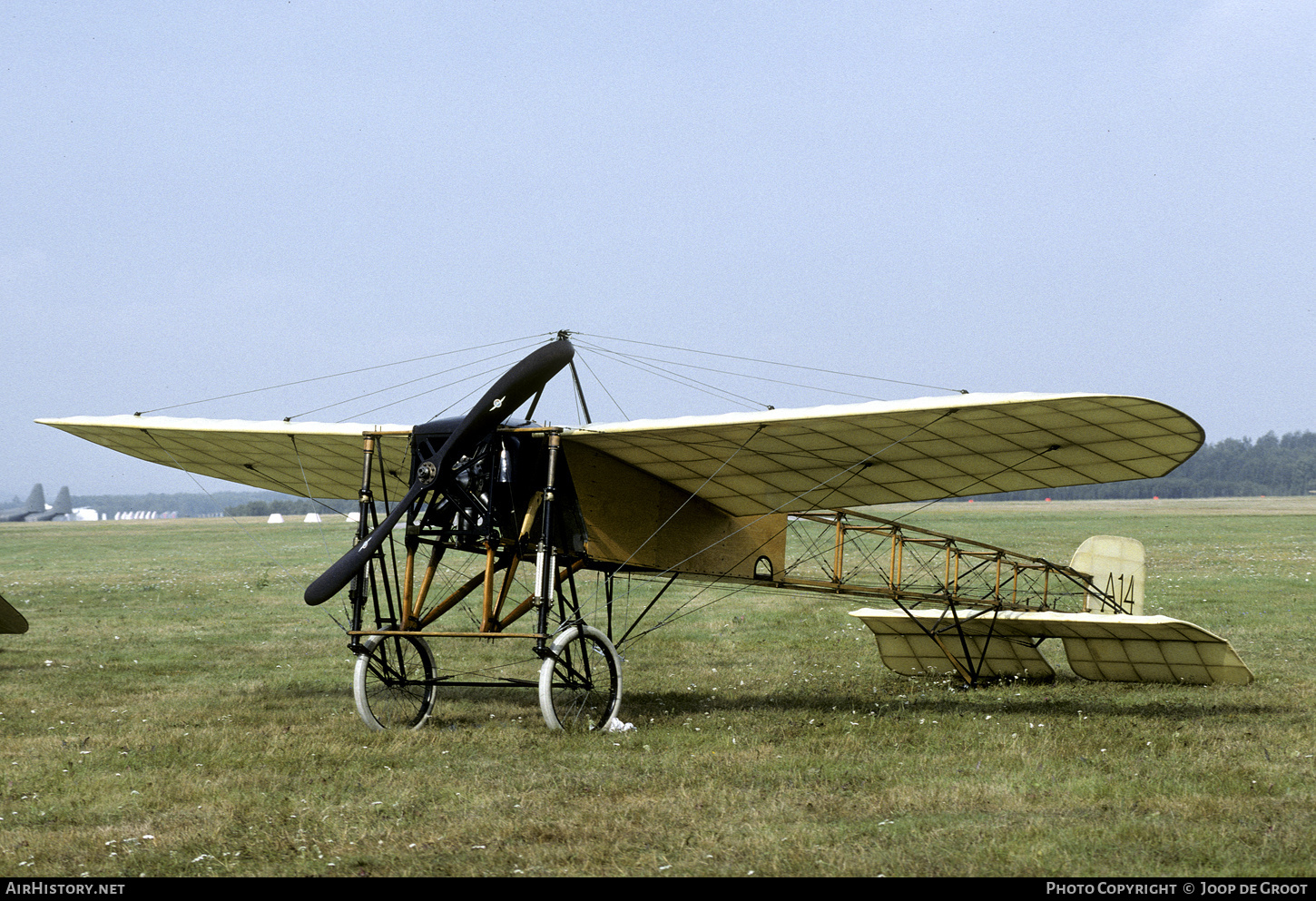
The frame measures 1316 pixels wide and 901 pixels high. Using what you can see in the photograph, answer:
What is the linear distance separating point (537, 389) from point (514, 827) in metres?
4.48

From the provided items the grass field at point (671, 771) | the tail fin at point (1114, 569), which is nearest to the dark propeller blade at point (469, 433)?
the grass field at point (671, 771)

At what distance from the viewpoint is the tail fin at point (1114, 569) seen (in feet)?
45.0

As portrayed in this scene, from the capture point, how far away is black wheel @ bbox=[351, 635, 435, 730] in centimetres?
949

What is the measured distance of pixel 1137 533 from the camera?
157 ft

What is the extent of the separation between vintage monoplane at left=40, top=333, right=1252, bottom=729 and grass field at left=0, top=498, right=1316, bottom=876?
0.52 metres

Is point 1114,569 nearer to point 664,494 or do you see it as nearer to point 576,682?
point 664,494

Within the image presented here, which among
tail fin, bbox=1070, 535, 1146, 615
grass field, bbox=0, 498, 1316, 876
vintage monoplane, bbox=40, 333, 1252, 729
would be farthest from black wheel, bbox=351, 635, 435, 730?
tail fin, bbox=1070, 535, 1146, 615

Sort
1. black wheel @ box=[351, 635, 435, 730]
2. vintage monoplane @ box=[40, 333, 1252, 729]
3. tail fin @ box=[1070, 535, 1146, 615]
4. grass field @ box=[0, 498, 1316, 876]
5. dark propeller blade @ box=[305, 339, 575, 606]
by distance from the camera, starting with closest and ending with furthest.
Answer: grass field @ box=[0, 498, 1316, 876], dark propeller blade @ box=[305, 339, 575, 606], vintage monoplane @ box=[40, 333, 1252, 729], black wheel @ box=[351, 635, 435, 730], tail fin @ box=[1070, 535, 1146, 615]

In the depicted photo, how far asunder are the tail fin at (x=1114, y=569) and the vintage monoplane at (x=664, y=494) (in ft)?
1.28

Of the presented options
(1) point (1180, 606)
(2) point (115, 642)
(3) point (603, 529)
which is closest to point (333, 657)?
(2) point (115, 642)

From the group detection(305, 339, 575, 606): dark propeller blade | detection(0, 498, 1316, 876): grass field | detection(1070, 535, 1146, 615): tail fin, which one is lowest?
detection(0, 498, 1316, 876): grass field

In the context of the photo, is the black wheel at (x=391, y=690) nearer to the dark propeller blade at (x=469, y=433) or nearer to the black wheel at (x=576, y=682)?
the dark propeller blade at (x=469, y=433)

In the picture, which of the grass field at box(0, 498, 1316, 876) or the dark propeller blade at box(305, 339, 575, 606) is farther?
the dark propeller blade at box(305, 339, 575, 606)

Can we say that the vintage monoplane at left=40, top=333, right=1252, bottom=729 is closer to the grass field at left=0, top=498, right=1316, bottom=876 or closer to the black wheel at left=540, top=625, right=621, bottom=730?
the black wheel at left=540, top=625, right=621, bottom=730
